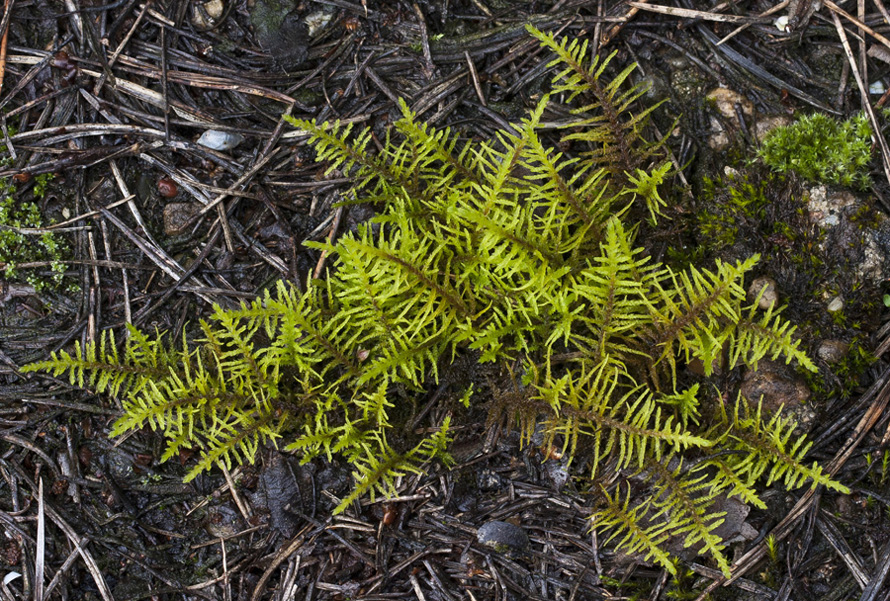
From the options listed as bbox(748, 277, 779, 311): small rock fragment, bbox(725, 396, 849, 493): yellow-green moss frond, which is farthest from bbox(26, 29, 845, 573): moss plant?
bbox(748, 277, 779, 311): small rock fragment

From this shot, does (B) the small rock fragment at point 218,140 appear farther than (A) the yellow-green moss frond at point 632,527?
Yes

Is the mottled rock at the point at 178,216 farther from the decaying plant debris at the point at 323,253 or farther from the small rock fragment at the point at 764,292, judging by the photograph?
the small rock fragment at the point at 764,292

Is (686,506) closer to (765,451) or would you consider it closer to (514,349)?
(765,451)

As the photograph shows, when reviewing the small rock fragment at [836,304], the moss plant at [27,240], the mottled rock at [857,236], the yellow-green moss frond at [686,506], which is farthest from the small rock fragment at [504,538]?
the moss plant at [27,240]

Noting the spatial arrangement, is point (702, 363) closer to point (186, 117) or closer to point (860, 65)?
point (860, 65)

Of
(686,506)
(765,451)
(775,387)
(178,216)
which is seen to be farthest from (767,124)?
(178,216)

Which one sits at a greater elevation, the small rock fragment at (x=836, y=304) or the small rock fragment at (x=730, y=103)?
the small rock fragment at (x=730, y=103)
